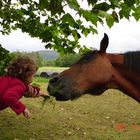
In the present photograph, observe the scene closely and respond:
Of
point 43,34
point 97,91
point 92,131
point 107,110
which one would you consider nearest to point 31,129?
point 92,131

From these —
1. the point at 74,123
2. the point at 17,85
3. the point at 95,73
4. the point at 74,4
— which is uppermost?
the point at 74,4

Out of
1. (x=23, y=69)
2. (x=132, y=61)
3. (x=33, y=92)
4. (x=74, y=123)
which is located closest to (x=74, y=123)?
(x=74, y=123)

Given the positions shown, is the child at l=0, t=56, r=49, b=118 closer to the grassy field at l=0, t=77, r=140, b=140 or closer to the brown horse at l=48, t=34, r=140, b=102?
the brown horse at l=48, t=34, r=140, b=102

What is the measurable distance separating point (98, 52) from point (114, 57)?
18cm

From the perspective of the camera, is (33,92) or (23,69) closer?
(23,69)

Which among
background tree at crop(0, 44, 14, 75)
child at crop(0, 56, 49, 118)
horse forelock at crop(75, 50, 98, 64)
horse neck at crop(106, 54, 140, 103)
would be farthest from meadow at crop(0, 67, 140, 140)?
horse forelock at crop(75, 50, 98, 64)

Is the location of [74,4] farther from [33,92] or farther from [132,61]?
[33,92]

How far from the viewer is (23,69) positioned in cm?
561

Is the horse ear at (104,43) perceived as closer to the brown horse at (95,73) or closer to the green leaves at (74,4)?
the brown horse at (95,73)

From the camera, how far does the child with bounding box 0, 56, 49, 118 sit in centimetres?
539

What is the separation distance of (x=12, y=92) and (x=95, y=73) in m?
1.18

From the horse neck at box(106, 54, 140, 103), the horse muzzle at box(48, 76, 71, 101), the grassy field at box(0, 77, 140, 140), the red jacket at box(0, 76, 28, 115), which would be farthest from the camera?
the grassy field at box(0, 77, 140, 140)

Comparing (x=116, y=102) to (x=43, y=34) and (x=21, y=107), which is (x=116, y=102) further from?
(x=21, y=107)

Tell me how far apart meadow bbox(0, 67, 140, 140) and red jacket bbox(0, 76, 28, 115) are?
9.89 feet
